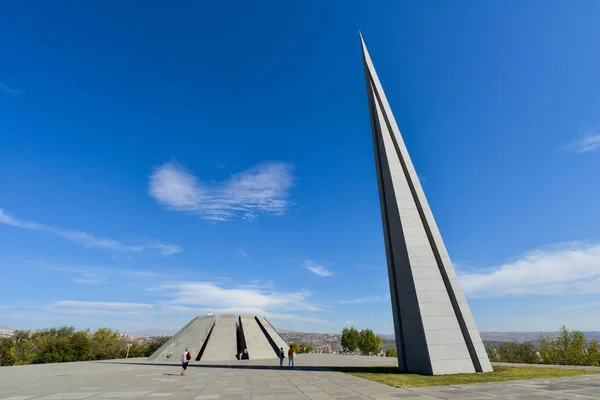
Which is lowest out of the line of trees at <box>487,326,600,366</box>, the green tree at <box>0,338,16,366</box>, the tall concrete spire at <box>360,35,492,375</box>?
the green tree at <box>0,338,16,366</box>

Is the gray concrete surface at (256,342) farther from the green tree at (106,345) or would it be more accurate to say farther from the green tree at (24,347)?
the green tree at (24,347)

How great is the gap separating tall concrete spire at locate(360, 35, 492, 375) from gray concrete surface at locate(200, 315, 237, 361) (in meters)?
25.3

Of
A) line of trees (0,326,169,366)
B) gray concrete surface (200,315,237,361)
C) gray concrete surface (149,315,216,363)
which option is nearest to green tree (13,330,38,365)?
line of trees (0,326,169,366)

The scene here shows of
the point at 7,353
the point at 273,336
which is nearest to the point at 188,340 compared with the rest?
the point at 273,336

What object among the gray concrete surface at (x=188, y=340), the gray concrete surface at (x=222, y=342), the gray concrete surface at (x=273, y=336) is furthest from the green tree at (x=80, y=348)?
the gray concrete surface at (x=273, y=336)

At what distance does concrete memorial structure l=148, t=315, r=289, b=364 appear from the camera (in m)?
35.4

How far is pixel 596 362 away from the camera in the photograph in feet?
132

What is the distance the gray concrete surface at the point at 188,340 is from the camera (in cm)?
3472

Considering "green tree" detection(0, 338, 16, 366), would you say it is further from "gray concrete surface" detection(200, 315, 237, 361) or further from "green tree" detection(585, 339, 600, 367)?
"green tree" detection(585, 339, 600, 367)

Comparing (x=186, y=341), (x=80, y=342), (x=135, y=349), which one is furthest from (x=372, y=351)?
(x=80, y=342)

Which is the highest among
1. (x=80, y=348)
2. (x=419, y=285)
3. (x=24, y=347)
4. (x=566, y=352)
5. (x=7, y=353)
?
(x=419, y=285)

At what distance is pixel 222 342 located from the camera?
3941cm

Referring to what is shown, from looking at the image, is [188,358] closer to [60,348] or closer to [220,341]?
[220,341]

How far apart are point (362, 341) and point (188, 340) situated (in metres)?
49.9
